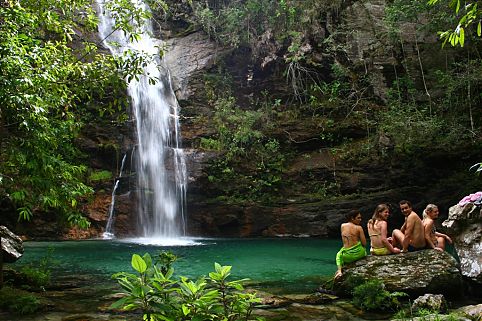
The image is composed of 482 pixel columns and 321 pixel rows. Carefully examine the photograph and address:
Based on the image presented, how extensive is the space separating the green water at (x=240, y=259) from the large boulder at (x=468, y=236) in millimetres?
2333

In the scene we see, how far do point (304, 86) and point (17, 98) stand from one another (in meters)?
18.3

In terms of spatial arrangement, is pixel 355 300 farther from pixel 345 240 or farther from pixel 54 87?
pixel 54 87

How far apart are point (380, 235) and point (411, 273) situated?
0.97 m

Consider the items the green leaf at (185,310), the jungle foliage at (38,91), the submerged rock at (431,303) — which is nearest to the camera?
the green leaf at (185,310)

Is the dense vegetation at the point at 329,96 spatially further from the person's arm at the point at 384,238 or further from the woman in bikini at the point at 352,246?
the woman in bikini at the point at 352,246

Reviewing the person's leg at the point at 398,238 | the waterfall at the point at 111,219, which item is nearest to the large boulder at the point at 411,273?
the person's leg at the point at 398,238

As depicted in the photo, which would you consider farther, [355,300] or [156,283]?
[355,300]

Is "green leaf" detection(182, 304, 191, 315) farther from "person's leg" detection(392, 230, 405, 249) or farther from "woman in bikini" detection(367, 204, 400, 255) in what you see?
"person's leg" detection(392, 230, 405, 249)

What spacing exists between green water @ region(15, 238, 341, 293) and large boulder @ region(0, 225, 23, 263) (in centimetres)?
96

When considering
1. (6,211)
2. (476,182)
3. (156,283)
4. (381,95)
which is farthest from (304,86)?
(156,283)

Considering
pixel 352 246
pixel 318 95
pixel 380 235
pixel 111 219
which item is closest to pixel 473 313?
pixel 352 246

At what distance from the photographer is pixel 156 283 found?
7.58 ft

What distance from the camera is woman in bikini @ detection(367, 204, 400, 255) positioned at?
21.4ft

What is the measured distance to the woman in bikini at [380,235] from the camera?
6.51m
